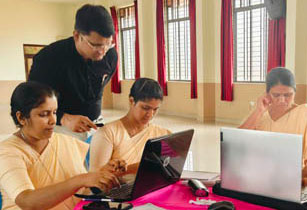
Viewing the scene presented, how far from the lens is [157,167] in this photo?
1.17 meters

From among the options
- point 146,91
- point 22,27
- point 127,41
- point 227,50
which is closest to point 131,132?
point 146,91

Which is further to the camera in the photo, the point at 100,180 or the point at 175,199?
the point at 175,199

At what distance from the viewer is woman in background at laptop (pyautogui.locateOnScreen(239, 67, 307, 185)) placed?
1.93 meters

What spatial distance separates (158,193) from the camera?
4.12 ft

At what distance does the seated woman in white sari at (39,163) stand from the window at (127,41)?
25.3 ft

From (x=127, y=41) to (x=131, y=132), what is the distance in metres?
7.73

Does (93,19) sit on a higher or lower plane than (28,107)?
higher

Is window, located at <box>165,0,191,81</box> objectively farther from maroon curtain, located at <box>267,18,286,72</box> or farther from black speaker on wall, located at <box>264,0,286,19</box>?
maroon curtain, located at <box>267,18,286,72</box>

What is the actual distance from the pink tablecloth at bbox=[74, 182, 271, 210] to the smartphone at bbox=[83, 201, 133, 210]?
4 centimetres

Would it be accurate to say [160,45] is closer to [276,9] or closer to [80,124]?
[276,9]

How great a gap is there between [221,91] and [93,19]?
5.29 m

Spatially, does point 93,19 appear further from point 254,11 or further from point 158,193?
point 254,11

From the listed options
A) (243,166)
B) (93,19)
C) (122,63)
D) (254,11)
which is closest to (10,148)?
(93,19)

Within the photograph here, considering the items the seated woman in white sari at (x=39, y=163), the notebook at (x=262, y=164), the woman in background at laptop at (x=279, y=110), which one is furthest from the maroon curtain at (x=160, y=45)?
the notebook at (x=262, y=164)
